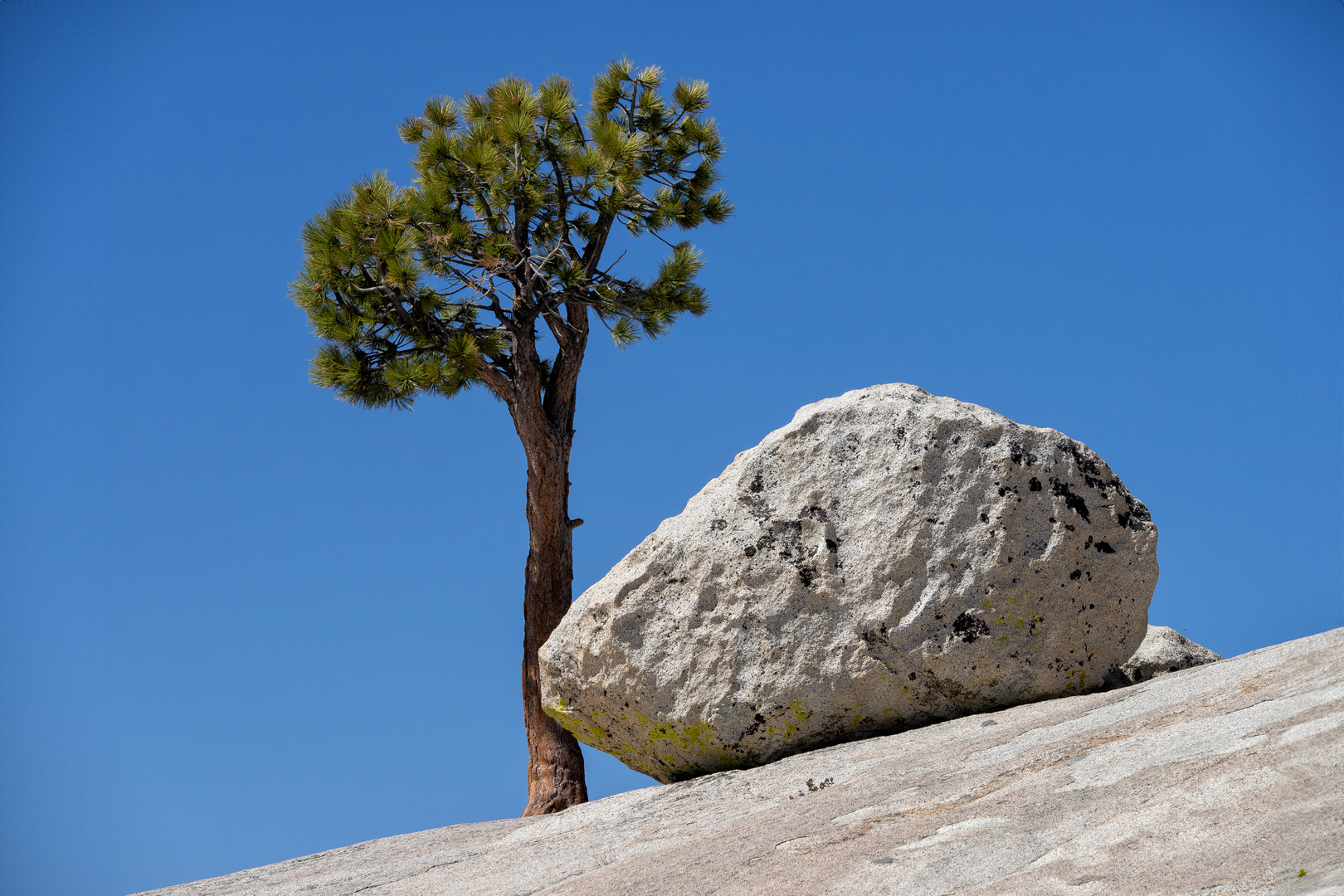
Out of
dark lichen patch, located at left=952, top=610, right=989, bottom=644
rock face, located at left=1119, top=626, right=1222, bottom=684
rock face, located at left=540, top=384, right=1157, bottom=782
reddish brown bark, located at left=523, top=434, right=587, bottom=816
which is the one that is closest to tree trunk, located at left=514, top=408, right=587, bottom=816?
reddish brown bark, located at left=523, top=434, right=587, bottom=816

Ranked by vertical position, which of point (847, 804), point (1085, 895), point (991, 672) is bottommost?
point (1085, 895)

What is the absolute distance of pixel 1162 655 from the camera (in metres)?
8.80

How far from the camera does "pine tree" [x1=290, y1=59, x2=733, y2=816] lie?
11094 mm

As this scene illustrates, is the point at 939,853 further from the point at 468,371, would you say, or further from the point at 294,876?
the point at 468,371

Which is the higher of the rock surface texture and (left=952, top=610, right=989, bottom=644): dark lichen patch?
(left=952, top=610, right=989, bottom=644): dark lichen patch

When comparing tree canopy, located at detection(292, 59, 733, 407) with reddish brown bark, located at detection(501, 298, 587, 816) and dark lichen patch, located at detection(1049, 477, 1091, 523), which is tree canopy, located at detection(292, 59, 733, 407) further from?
dark lichen patch, located at detection(1049, 477, 1091, 523)

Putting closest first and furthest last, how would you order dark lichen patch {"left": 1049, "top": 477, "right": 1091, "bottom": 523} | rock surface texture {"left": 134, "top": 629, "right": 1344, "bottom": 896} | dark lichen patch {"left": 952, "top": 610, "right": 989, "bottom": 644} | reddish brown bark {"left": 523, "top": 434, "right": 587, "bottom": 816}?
1. rock surface texture {"left": 134, "top": 629, "right": 1344, "bottom": 896}
2. dark lichen patch {"left": 952, "top": 610, "right": 989, "bottom": 644}
3. dark lichen patch {"left": 1049, "top": 477, "right": 1091, "bottom": 523}
4. reddish brown bark {"left": 523, "top": 434, "right": 587, "bottom": 816}

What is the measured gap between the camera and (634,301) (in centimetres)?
1189

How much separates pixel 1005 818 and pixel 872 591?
2.81 m

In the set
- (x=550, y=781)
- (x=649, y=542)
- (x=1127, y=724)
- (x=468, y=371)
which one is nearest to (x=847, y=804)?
(x=1127, y=724)

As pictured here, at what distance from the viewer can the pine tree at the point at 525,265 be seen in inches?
437

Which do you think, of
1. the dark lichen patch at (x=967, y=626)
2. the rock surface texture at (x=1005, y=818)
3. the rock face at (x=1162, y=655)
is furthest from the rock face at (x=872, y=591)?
the rock face at (x=1162, y=655)

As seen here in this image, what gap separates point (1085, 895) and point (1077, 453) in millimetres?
4585

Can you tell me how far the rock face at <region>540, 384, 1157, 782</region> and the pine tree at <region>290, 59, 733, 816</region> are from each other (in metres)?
3.93
